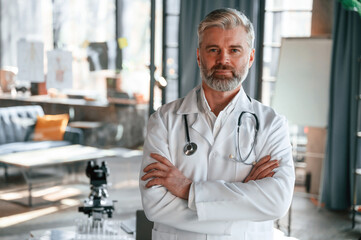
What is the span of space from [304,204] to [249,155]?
4.23 m

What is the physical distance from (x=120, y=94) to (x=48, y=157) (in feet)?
3.36

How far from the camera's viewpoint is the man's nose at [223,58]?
1.80 meters

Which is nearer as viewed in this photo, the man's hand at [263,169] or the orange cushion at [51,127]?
the man's hand at [263,169]

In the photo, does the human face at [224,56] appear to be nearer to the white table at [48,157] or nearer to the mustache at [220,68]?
the mustache at [220,68]

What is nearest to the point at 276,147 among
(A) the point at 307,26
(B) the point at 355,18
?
(B) the point at 355,18

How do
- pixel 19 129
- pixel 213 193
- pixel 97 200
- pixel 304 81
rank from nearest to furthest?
pixel 213 193 < pixel 97 200 < pixel 19 129 < pixel 304 81

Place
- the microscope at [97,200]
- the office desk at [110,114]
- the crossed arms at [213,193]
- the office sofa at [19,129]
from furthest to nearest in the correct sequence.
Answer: the office desk at [110,114] → the office sofa at [19,129] → the microscope at [97,200] → the crossed arms at [213,193]

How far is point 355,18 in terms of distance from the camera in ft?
17.7

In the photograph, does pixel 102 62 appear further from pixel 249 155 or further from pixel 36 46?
pixel 249 155

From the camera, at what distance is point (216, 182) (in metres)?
1.79

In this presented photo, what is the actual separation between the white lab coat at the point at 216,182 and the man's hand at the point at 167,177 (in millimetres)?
28

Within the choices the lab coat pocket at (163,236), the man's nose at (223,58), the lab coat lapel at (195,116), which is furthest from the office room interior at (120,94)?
the man's nose at (223,58)

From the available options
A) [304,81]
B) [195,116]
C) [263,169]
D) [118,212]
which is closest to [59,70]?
[118,212]

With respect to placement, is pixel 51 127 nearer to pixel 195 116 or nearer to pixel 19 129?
pixel 19 129
